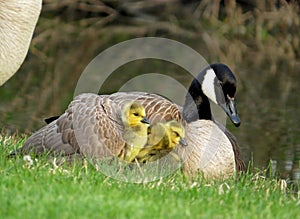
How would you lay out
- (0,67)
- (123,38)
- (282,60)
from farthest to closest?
(123,38), (282,60), (0,67)

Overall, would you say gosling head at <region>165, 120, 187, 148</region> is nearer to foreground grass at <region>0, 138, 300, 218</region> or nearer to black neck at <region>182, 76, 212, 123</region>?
foreground grass at <region>0, 138, 300, 218</region>

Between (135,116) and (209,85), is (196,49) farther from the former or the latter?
(135,116)

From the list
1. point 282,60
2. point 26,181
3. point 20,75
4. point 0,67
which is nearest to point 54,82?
point 20,75

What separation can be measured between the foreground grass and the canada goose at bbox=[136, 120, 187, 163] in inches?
9.6

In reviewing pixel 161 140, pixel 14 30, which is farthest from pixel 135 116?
pixel 14 30

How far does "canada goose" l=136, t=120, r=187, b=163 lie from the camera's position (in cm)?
536

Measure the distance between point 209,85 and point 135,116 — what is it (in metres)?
1.06

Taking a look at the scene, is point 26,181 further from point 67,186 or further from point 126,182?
point 126,182

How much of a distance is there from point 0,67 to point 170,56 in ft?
28.1

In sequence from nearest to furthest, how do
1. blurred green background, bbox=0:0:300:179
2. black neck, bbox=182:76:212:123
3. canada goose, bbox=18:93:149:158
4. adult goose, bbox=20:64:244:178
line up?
canada goose, bbox=18:93:149:158 → adult goose, bbox=20:64:244:178 → black neck, bbox=182:76:212:123 → blurred green background, bbox=0:0:300:179

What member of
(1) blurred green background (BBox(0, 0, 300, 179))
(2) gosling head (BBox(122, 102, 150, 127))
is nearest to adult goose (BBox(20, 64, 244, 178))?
(2) gosling head (BBox(122, 102, 150, 127))

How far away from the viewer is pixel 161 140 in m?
5.36

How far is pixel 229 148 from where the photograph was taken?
6094mm

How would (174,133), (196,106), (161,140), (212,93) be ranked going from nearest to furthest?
(161,140), (174,133), (212,93), (196,106)
